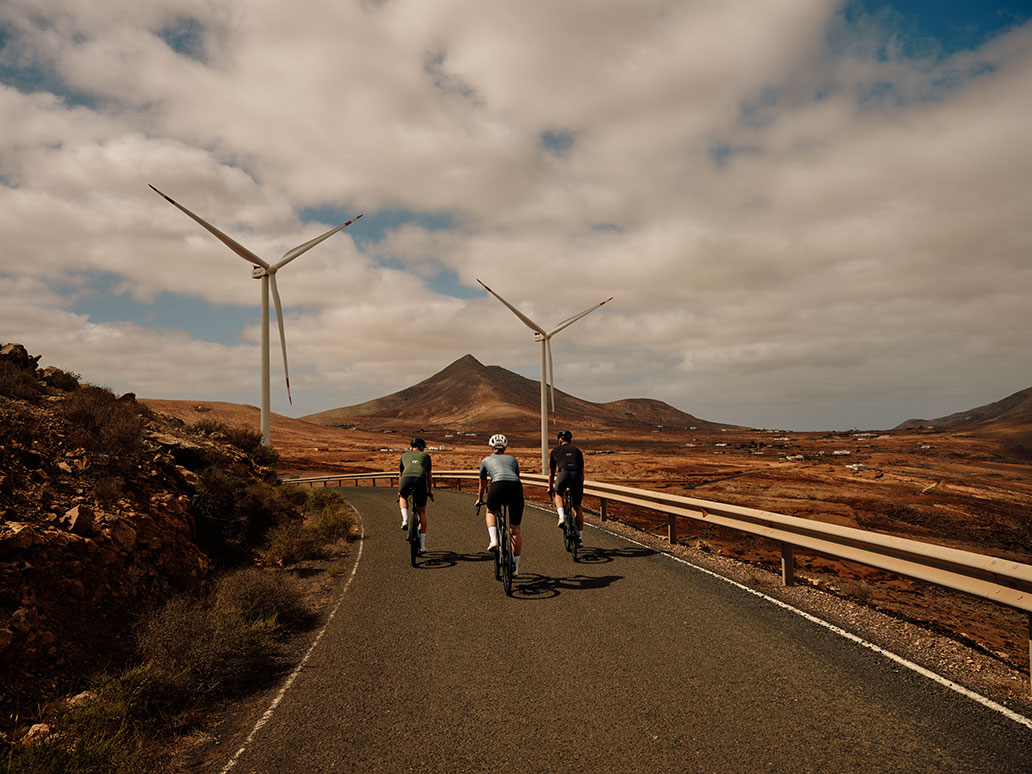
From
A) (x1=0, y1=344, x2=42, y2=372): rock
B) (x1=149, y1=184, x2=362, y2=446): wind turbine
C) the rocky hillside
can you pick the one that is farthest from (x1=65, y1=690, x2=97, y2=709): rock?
(x1=149, y1=184, x2=362, y2=446): wind turbine

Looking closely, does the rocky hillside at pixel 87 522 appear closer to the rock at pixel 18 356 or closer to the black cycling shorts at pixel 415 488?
the rock at pixel 18 356

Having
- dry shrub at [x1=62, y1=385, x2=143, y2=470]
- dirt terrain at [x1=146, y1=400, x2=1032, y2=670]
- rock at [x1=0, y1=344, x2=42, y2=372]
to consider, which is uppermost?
rock at [x1=0, y1=344, x2=42, y2=372]

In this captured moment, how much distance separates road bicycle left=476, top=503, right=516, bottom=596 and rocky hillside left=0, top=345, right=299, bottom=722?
15.1 feet

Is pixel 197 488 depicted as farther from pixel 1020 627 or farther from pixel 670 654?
pixel 1020 627

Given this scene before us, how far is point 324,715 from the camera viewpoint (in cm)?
500

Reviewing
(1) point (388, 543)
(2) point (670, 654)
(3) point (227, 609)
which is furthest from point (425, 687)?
(1) point (388, 543)

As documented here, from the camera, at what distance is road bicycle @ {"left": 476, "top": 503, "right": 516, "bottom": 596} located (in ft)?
27.7

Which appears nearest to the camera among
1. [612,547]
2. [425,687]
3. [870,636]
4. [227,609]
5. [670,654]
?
[425,687]

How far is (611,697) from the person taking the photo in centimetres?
502

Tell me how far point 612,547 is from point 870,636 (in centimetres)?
590

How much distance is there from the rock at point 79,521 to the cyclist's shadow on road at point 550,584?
5649 millimetres

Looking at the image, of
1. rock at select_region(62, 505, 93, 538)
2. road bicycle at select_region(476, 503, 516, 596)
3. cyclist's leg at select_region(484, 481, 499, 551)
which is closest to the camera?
rock at select_region(62, 505, 93, 538)

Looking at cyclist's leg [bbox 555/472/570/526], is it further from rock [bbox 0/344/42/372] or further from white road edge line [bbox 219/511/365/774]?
rock [bbox 0/344/42/372]

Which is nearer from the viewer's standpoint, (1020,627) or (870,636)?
(870,636)
